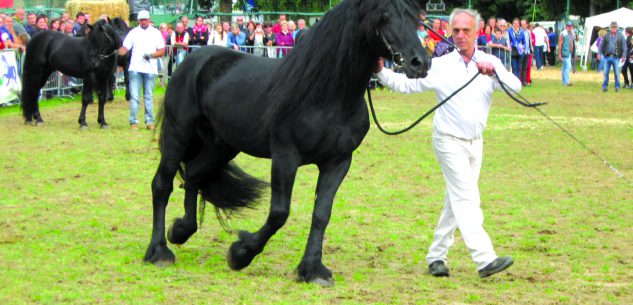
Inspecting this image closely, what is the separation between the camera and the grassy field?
20.6 feet

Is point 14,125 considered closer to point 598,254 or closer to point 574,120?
point 574,120

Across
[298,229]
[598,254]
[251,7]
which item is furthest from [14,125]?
[251,7]

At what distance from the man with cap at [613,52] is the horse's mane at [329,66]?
24095mm

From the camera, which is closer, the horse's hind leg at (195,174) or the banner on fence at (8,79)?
the horse's hind leg at (195,174)

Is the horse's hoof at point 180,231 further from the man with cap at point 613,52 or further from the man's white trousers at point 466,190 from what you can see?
the man with cap at point 613,52

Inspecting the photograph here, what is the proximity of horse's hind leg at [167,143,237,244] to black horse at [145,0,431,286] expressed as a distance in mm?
204

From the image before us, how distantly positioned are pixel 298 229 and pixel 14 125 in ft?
35.4

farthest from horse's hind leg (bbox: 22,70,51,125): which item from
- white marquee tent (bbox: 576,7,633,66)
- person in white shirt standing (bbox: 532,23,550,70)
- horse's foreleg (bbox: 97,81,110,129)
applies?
white marquee tent (bbox: 576,7,633,66)

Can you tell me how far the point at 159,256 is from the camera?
7168 mm

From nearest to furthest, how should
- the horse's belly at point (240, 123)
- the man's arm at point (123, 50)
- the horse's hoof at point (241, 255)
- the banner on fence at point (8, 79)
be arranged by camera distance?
the horse's hoof at point (241, 255) → the horse's belly at point (240, 123) → the man's arm at point (123, 50) → the banner on fence at point (8, 79)

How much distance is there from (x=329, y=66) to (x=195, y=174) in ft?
6.55

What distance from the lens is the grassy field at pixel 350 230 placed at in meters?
6.27

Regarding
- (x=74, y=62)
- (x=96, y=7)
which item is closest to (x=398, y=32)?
(x=74, y=62)

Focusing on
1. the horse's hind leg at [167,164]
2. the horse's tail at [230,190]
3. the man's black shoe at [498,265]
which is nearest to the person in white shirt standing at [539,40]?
the horse's tail at [230,190]
